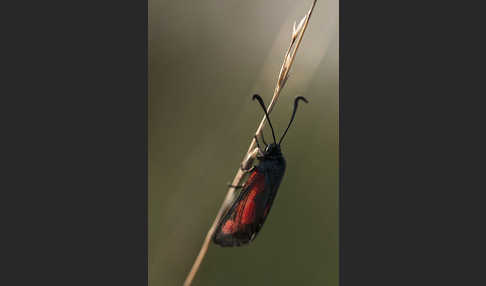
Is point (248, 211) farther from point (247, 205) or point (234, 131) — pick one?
point (234, 131)

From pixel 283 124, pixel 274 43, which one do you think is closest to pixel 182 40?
pixel 274 43

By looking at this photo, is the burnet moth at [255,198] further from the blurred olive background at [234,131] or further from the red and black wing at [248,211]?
the blurred olive background at [234,131]

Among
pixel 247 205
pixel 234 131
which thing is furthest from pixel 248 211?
pixel 234 131

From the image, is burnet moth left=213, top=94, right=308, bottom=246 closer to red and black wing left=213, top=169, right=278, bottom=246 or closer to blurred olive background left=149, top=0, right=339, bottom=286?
red and black wing left=213, top=169, right=278, bottom=246

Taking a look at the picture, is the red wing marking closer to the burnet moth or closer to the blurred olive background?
the burnet moth

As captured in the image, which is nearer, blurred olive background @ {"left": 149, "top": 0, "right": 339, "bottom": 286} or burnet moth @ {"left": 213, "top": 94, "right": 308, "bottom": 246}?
burnet moth @ {"left": 213, "top": 94, "right": 308, "bottom": 246}

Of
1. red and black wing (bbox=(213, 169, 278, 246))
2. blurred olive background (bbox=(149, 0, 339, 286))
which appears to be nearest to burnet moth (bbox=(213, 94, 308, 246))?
red and black wing (bbox=(213, 169, 278, 246))
